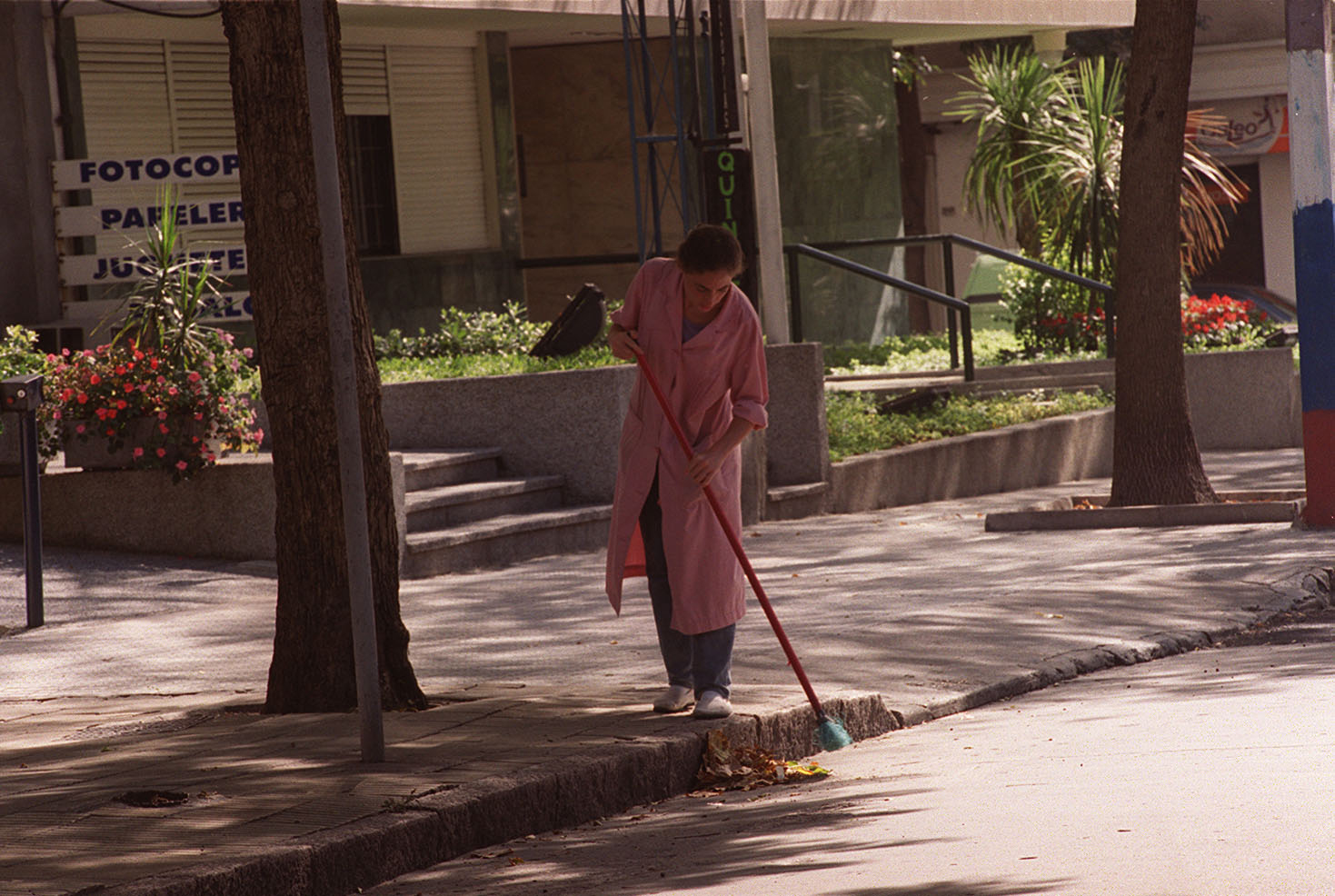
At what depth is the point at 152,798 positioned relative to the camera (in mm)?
5648

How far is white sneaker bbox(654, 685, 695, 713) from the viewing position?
6.98 meters

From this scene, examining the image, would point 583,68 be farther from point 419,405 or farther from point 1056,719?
point 1056,719

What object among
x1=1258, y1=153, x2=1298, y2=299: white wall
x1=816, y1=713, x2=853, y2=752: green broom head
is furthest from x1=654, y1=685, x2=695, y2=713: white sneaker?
x1=1258, y1=153, x2=1298, y2=299: white wall

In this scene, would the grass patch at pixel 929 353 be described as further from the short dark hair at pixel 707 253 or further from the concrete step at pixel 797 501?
the short dark hair at pixel 707 253

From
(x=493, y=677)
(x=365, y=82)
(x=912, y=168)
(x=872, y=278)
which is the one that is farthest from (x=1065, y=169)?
(x=493, y=677)

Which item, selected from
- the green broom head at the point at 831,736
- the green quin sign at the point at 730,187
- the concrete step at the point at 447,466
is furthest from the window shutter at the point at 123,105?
the green broom head at the point at 831,736

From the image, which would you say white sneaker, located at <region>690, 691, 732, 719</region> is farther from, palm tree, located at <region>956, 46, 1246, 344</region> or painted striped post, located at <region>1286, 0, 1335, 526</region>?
palm tree, located at <region>956, 46, 1246, 344</region>

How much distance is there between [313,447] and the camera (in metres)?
6.88

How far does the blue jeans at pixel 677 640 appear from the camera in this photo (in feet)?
22.7

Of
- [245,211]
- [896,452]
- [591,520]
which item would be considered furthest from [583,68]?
[245,211]

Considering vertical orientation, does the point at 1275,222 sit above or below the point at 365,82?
below

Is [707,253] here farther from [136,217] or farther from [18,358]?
[136,217]

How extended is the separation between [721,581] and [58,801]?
2339 mm

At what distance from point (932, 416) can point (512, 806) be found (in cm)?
1174
